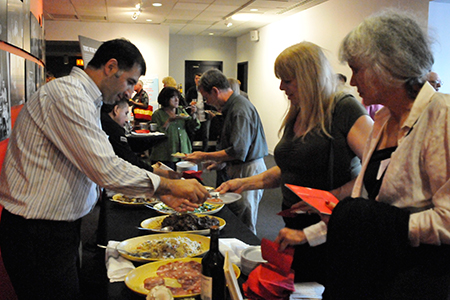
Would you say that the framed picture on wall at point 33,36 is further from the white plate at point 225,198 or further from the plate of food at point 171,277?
the plate of food at point 171,277

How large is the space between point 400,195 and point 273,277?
16.8 inches

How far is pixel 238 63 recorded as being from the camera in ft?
44.0

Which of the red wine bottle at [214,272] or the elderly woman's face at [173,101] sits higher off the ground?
the elderly woman's face at [173,101]

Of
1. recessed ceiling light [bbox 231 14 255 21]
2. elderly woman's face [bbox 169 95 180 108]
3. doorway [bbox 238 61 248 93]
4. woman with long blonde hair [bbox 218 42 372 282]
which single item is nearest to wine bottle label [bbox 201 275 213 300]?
woman with long blonde hair [bbox 218 42 372 282]

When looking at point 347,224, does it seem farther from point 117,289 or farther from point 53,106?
point 53,106

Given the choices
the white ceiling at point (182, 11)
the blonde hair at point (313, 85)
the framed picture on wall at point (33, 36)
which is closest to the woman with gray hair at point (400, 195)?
the blonde hair at point (313, 85)

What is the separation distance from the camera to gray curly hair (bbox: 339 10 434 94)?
1.15 metres

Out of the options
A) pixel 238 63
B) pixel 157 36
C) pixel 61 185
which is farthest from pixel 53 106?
pixel 238 63

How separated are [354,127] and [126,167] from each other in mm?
964

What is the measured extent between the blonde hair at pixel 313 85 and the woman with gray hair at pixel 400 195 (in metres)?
0.58

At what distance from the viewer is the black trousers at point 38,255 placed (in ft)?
5.43

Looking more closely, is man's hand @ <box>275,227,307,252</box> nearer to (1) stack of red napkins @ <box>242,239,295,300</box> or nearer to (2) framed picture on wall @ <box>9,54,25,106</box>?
(1) stack of red napkins @ <box>242,239,295,300</box>

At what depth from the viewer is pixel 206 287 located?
1177mm

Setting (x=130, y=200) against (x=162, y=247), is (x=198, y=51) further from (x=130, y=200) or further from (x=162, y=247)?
(x=162, y=247)
